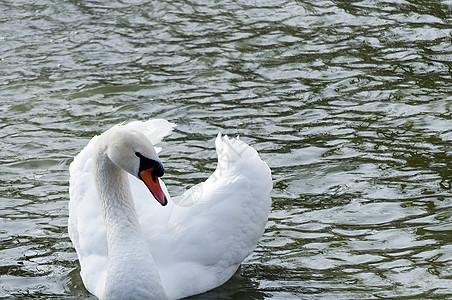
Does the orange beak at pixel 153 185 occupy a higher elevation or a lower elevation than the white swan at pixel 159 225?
higher

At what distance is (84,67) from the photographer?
1141 centimetres

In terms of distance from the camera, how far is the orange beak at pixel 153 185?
6.03 metres

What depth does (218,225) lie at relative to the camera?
21.0 feet

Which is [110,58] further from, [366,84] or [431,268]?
[431,268]

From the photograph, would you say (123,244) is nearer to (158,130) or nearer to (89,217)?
(89,217)

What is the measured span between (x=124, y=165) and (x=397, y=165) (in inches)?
116

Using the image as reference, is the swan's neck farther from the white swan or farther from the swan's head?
the swan's head

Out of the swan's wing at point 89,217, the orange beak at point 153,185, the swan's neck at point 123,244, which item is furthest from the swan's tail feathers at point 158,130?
the orange beak at point 153,185

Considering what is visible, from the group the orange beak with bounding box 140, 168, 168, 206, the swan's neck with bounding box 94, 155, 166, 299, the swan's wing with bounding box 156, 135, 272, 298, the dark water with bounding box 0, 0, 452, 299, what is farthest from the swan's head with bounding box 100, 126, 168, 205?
the dark water with bounding box 0, 0, 452, 299

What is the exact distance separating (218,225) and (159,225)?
46cm

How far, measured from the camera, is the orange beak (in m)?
6.03

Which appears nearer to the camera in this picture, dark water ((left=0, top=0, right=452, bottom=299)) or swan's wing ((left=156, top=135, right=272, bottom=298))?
swan's wing ((left=156, top=135, right=272, bottom=298))

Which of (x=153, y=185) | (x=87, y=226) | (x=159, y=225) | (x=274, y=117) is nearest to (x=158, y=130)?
(x=159, y=225)

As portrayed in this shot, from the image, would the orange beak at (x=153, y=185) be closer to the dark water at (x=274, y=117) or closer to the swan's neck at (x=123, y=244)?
the swan's neck at (x=123, y=244)
